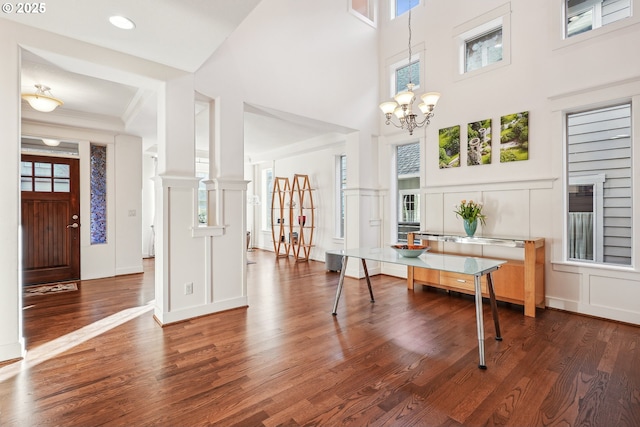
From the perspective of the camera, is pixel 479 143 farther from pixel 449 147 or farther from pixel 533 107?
pixel 533 107

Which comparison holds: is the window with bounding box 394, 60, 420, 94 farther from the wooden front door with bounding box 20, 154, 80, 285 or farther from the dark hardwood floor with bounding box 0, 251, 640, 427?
the wooden front door with bounding box 20, 154, 80, 285

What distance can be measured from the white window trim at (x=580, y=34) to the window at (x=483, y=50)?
0.68m

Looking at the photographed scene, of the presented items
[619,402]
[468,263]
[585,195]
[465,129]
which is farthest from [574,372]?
[465,129]

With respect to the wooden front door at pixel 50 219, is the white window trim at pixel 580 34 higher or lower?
higher

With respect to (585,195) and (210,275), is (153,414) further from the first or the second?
(585,195)

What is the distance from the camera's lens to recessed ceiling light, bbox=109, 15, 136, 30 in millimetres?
2316

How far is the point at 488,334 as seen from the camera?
9.75 ft

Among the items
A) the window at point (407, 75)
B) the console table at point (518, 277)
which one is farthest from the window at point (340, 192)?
the console table at point (518, 277)

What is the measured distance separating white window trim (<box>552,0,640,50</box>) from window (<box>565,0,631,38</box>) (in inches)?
2.5

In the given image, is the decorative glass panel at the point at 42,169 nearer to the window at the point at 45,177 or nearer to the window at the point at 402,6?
the window at the point at 45,177

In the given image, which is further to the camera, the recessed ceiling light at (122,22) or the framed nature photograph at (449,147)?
the framed nature photograph at (449,147)

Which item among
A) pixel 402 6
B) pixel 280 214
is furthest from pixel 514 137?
pixel 280 214

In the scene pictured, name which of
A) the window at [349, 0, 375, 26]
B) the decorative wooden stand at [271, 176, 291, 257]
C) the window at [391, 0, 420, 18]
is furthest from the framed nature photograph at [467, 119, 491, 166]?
the decorative wooden stand at [271, 176, 291, 257]

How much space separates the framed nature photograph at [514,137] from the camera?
12.7 feet
